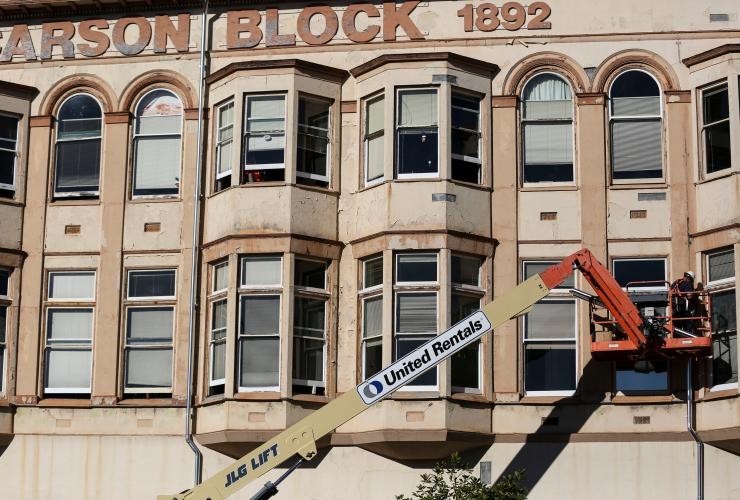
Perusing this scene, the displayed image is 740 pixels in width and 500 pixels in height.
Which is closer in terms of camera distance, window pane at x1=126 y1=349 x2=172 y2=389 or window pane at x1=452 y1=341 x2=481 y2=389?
window pane at x1=452 y1=341 x2=481 y2=389

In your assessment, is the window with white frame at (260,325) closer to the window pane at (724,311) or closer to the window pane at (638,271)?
the window pane at (638,271)

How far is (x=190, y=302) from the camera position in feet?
95.9

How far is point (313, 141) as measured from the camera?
29453mm

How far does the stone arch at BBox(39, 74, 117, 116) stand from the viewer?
30688mm

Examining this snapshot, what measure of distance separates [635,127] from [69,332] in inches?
457

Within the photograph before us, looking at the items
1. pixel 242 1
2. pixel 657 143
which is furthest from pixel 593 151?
pixel 242 1

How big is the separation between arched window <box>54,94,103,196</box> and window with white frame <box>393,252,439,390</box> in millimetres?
6659

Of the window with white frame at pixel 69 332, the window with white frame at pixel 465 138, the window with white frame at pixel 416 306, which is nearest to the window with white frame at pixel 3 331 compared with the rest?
the window with white frame at pixel 69 332

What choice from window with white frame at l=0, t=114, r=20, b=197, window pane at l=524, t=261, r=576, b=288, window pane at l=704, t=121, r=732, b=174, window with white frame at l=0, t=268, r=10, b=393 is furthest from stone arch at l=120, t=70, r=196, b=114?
window pane at l=704, t=121, r=732, b=174

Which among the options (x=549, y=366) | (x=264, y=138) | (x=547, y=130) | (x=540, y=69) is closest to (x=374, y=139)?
(x=264, y=138)

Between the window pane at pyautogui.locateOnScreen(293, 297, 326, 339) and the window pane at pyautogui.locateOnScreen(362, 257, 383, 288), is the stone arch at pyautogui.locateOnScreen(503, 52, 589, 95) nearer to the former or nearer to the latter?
the window pane at pyautogui.locateOnScreen(362, 257, 383, 288)

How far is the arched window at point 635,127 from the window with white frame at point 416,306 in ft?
13.4

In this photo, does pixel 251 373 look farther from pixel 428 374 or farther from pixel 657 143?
pixel 657 143

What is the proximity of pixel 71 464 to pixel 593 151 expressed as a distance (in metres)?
11.5
